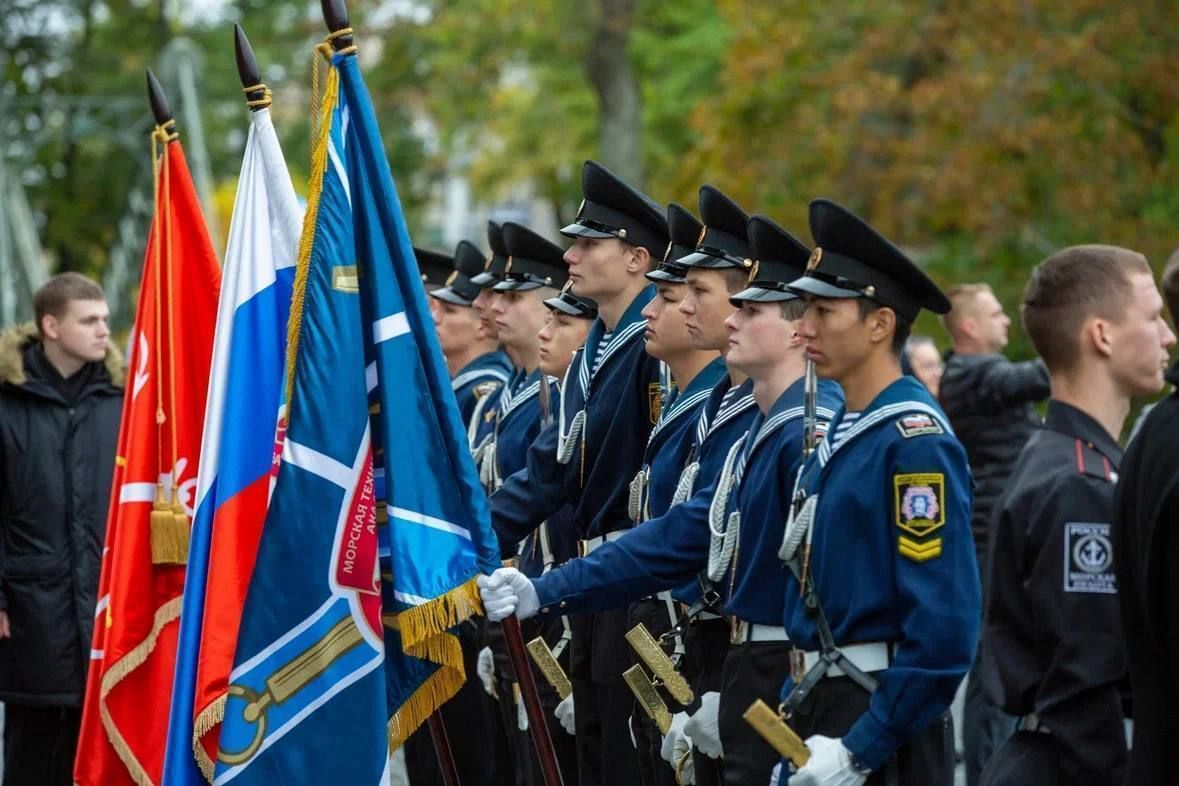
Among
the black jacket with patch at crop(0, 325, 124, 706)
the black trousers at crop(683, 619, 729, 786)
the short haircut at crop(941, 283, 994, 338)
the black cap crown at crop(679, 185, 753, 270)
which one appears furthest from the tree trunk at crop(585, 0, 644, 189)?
the black trousers at crop(683, 619, 729, 786)

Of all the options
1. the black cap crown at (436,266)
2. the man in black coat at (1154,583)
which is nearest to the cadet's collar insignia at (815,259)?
the man in black coat at (1154,583)

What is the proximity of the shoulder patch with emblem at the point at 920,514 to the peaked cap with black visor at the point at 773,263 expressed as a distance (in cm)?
88

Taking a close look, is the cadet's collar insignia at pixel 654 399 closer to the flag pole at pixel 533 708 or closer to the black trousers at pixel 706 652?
the black trousers at pixel 706 652

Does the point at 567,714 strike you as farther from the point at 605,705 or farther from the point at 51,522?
the point at 51,522

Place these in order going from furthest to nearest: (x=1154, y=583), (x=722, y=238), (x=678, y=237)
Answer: (x=678, y=237)
(x=722, y=238)
(x=1154, y=583)

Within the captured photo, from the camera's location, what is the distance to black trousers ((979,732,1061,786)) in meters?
4.88

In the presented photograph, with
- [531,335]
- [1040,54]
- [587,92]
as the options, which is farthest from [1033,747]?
[587,92]

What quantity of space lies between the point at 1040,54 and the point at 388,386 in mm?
13515

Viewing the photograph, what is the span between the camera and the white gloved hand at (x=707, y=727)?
528cm

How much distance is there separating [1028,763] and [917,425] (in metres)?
0.99

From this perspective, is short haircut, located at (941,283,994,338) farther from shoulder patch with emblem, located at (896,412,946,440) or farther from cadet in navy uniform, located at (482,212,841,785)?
shoulder patch with emblem, located at (896,412,946,440)

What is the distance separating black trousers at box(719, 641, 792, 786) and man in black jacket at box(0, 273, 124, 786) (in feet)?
13.4

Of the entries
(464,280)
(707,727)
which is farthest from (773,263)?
(464,280)

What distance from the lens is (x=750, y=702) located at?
16.4 feet
